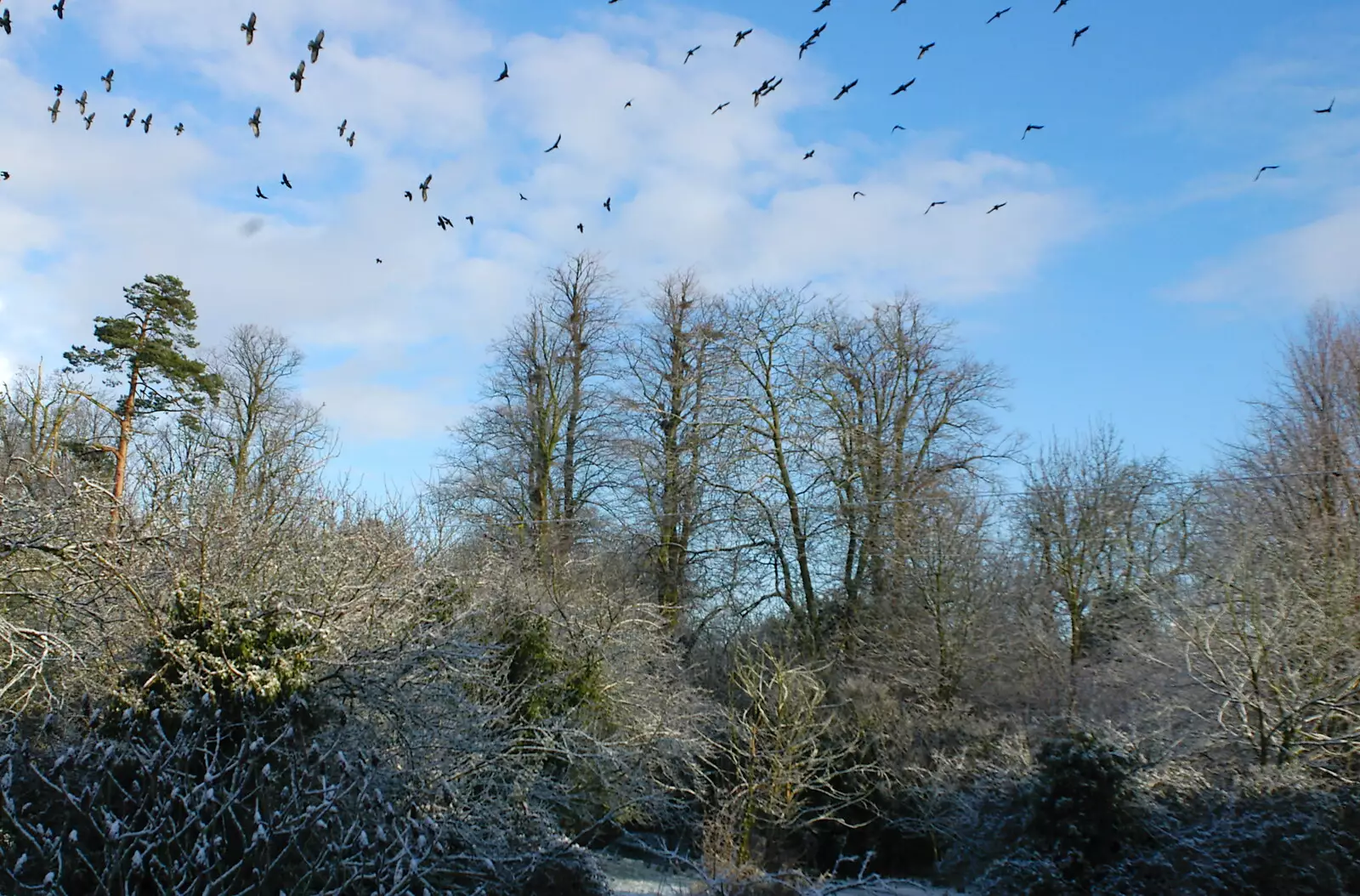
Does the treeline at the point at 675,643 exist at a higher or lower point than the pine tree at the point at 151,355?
lower

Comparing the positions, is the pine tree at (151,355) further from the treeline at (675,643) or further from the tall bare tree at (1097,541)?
the tall bare tree at (1097,541)

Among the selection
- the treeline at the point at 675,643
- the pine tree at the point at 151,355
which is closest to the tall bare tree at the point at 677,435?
the treeline at the point at 675,643

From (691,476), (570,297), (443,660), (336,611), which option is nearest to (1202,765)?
(443,660)

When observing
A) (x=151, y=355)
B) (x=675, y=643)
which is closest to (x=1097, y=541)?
(x=675, y=643)

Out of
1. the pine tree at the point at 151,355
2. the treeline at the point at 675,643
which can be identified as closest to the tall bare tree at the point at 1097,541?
the treeline at the point at 675,643

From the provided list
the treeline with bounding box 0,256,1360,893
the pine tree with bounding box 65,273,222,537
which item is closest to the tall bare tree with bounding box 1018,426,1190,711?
the treeline with bounding box 0,256,1360,893

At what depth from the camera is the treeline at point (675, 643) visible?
7.66m

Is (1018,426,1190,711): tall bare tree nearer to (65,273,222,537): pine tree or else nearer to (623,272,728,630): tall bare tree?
(623,272,728,630): tall bare tree

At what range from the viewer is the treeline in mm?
7664

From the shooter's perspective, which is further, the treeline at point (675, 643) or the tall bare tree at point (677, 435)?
the tall bare tree at point (677, 435)

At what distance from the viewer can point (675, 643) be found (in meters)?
20.5

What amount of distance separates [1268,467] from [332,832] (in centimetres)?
1942

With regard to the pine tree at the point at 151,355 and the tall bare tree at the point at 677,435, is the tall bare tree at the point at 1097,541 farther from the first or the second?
the pine tree at the point at 151,355

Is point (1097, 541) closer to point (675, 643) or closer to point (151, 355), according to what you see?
point (675, 643)
